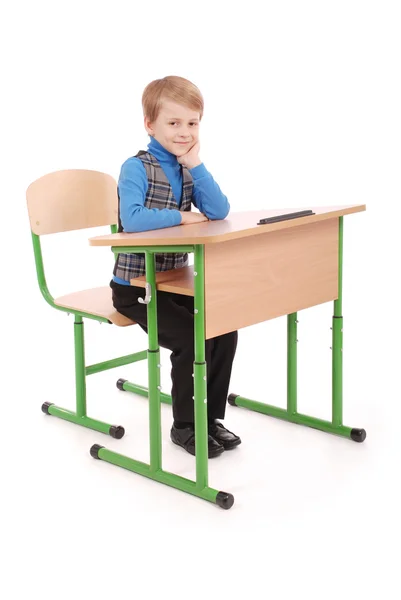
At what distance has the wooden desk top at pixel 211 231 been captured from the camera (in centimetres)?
251

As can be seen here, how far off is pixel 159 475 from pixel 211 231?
0.84 meters

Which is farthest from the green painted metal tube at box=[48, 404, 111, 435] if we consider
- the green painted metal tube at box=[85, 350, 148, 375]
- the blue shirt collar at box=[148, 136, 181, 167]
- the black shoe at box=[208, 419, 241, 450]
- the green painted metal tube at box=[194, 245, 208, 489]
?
the blue shirt collar at box=[148, 136, 181, 167]

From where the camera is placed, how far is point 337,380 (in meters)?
3.23

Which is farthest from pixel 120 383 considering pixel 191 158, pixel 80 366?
pixel 191 158

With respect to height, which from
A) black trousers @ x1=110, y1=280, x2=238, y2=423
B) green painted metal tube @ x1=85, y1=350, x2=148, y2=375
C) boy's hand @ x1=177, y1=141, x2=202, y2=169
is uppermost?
boy's hand @ x1=177, y1=141, x2=202, y2=169

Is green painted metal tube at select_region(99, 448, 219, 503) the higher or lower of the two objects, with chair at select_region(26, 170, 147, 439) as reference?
lower

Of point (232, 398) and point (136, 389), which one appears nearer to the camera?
point (232, 398)

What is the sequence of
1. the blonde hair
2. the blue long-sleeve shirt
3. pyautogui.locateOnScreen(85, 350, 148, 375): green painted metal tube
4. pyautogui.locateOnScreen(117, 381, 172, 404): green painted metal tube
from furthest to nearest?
pyautogui.locateOnScreen(117, 381, 172, 404): green painted metal tube, pyautogui.locateOnScreen(85, 350, 148, 375): green painted metal tube, the blonde hair, the blue long-sleeve shirt

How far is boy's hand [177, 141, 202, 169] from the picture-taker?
3020 millimetres

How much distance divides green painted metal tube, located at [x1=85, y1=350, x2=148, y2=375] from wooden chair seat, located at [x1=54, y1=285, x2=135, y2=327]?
0.90 ft

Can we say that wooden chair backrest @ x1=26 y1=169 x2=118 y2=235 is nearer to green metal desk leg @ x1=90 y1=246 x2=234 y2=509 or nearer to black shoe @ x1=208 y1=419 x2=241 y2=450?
green metal desk leg @ x1=90 y1=246 x2=234 y2=509

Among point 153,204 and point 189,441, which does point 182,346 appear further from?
point 153,204

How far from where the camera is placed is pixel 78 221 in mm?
3430

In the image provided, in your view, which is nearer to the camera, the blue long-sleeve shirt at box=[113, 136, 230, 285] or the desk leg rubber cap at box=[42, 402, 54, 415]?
the blue long-sleeve shirt at box=[113, 136, 230, 285]
